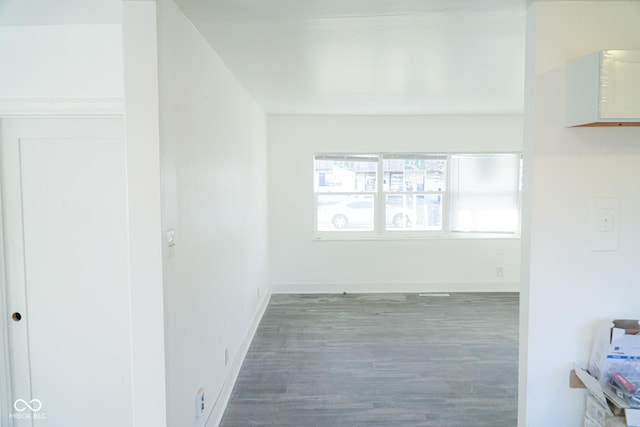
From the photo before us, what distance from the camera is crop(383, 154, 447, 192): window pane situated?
17.3 ft

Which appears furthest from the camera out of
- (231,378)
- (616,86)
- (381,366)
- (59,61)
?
(381,366)

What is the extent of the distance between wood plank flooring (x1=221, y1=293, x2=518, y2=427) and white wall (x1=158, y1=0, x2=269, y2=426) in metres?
0.35

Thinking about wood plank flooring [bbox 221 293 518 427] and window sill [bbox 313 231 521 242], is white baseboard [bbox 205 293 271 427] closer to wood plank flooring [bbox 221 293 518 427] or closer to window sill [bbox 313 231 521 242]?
wood plank flooring [bbox 221 293 518 427]

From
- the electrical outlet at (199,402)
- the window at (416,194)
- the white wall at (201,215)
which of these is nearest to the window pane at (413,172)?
the window at (416,194)

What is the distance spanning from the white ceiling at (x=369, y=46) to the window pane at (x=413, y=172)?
136cm

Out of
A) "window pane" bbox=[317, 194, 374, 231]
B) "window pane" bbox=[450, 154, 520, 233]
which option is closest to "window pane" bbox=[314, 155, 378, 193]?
"window pane" bbox=[317, 194, 374, 231]

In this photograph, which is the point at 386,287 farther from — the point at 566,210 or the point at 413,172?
the point at 566,210

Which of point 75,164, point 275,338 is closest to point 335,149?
point 275,338

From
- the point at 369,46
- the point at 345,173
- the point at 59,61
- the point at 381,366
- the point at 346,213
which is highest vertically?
the point at 369,46

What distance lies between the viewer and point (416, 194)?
5.29 metres

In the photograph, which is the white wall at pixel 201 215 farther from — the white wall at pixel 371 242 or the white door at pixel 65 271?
the white wall at pixel 371 242

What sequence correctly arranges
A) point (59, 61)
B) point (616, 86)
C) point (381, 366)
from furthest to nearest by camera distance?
1. point (381, 366)
2. point (59, 61)
3. point (616, 86)

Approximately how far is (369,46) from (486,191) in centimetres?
367

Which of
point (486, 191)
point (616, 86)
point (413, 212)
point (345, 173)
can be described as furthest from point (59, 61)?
point (486, 191)
